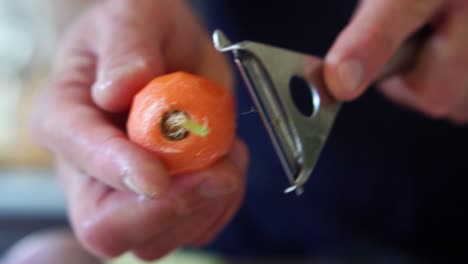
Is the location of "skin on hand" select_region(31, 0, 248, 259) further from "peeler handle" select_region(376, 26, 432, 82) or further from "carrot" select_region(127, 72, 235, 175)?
"peeler handle" select_region(376, 26, 432, 82)

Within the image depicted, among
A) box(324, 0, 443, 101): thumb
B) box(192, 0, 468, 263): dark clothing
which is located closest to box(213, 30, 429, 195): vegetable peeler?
box(324, 0, 443, 101): thumb

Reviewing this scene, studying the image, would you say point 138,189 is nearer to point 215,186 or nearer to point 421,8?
point 215,186

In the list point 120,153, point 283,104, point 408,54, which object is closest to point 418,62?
point 408,54

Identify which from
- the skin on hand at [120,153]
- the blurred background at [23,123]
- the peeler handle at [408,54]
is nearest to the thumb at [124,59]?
the skin on hand at [120,153]

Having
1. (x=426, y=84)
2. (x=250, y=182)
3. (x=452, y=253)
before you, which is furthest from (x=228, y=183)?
(x=452, y=253)

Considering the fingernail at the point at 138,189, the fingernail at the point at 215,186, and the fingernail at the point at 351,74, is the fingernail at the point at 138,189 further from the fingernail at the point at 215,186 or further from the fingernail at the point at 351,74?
the fingernail at the point at 351,74

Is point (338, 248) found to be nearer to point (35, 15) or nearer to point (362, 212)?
point (362, 212)

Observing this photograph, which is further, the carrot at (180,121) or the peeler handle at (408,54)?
the peeler handle at (408,54)
